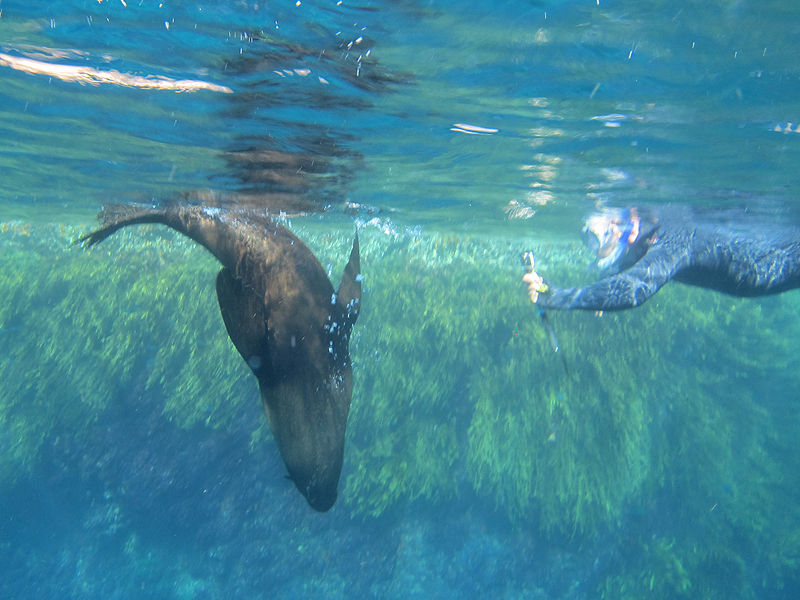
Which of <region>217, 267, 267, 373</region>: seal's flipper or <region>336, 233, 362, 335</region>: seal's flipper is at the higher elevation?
<region>217, 267, 267, 373</region>: seal's flipper

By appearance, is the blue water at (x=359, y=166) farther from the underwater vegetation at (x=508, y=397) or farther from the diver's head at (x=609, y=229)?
the diver's head at (x=609, y=229)

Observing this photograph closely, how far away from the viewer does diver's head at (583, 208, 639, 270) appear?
15.8 meters

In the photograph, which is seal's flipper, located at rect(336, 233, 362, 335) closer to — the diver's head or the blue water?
the blue water

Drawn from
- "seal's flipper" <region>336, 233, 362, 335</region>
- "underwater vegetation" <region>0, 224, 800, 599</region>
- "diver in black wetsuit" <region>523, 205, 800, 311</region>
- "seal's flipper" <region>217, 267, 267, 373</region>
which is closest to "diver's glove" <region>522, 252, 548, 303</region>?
"diver in black wetsuit" <region>523, 205, 800, 311</region>

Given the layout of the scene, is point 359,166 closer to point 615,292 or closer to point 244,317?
point 615,292

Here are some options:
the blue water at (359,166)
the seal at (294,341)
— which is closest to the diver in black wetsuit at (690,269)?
the blue water at (359,166)

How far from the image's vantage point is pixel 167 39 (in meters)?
5.55

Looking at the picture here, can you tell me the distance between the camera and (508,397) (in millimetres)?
15805

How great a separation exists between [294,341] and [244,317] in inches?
20.9

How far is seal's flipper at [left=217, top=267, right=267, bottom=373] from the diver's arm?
13.3 feet

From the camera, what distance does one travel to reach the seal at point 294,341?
3551 millimetres

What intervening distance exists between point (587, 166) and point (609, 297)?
6075mm

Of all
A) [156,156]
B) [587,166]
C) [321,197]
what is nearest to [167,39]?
[156,156]

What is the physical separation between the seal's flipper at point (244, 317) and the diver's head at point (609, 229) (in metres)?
14.0
